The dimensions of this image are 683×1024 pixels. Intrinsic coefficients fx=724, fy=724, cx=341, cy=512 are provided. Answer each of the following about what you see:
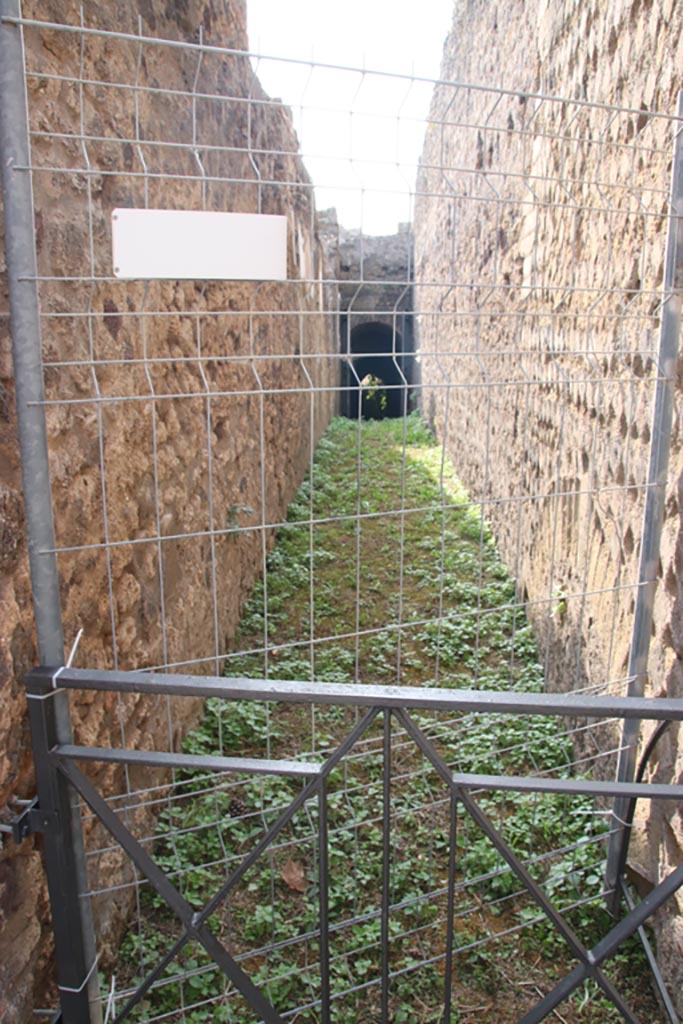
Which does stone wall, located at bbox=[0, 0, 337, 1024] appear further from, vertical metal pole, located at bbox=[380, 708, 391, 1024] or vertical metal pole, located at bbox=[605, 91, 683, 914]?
vertical metal pole, located at bbox=[605, 91, 683, 914]

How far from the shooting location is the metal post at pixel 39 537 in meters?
1.30

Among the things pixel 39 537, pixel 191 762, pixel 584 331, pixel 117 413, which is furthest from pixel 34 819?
pixel 584 331

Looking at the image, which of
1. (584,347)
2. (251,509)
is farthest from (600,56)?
(251,509)

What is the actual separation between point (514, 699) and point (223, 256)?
3.35 feet

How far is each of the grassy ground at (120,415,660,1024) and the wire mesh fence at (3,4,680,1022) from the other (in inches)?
0.4

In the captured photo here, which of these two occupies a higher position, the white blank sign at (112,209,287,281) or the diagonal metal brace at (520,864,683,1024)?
the white blank sign at (112,209,287,281)

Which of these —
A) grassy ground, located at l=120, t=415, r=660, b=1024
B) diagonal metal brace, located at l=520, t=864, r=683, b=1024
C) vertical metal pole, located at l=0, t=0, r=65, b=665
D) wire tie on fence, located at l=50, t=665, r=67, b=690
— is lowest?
grassy ground, located at l=120, t=415, r=660, b=1024

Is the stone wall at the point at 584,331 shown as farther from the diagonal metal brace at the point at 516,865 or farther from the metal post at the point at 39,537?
the metal post at the point at 39,537

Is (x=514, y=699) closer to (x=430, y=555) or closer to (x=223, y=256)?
(x=223, y=256)

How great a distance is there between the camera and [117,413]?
208 centimetres

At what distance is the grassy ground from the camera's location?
1882mm

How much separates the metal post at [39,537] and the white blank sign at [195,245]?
0.17 m

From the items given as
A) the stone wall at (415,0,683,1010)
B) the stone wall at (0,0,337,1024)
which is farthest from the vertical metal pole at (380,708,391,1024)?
the stone wall at (415,0,683,1010)

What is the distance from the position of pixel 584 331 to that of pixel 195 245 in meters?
1.93
